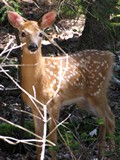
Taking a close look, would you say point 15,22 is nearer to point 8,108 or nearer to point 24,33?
point 24,33

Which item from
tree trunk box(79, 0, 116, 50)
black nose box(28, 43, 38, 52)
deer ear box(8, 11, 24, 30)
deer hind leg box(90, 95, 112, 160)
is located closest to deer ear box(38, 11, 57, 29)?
deer ear box(8, 11, 24, 30)

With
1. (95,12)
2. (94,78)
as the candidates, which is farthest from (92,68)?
(95,12)

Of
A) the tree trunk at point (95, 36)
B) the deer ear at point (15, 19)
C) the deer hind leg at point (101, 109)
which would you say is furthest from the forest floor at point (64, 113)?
the deer ear at point (15, 19)

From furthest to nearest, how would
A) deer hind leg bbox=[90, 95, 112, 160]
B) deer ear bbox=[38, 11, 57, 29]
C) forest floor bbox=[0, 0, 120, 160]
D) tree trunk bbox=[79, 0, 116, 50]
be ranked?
1. tree trunk bbox=[79, 0, 116, 50]
2. deer hind leg bbox=[90, 95, 112, 160]
3. deer ear bbox=[38, 11, 57, 29]
4. forest floor bbox=[0, 0, 120, 160]

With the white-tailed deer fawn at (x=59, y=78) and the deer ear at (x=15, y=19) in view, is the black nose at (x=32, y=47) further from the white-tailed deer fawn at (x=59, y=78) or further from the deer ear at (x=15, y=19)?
the deer ear at (x=15, y=19)

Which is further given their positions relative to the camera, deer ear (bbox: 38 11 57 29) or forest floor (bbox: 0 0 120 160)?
deer ear (bbox: 38 11 57 29)

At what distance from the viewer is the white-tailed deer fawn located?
6117 mm

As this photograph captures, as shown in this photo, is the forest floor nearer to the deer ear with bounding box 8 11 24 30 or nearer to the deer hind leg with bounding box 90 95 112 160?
the deer hind leg with bounding box 90 95 112 160

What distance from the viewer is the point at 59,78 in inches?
254

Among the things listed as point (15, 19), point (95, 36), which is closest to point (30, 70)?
point (15, 19)

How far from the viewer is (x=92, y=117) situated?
812 cm

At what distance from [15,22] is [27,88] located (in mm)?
848

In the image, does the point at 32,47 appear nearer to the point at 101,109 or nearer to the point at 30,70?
the point at 30,70

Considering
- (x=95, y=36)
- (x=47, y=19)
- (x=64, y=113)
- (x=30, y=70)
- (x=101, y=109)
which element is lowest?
(x=64, y=113)
